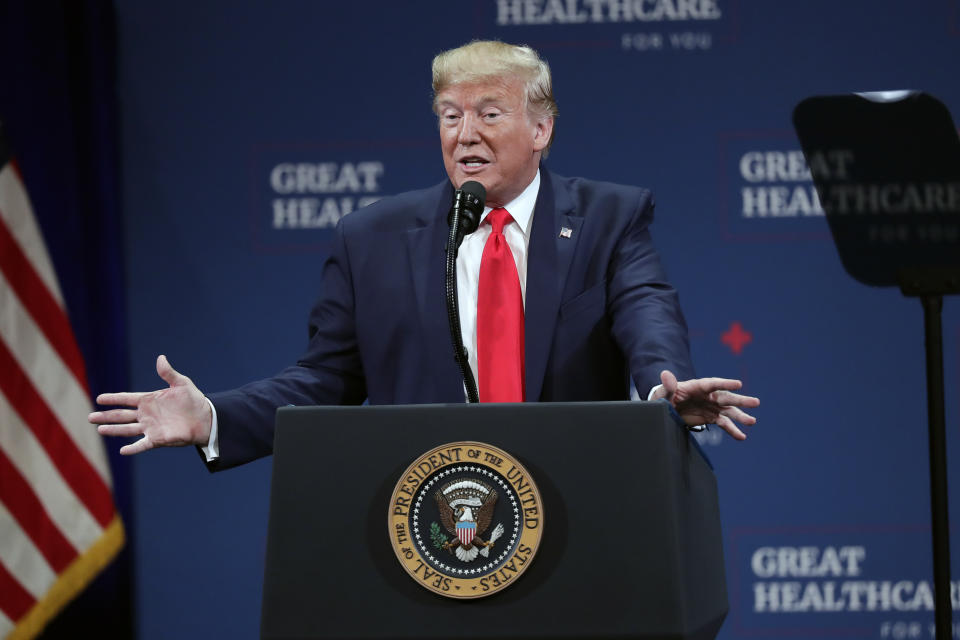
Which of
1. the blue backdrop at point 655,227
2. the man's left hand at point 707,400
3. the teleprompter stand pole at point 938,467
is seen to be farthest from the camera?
the blue backdrop at point 655,227

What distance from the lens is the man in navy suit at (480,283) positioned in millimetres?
1873

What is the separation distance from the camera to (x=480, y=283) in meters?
1.91

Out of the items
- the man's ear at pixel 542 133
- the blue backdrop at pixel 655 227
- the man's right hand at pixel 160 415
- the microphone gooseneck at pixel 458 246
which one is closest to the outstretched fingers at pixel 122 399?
the man's right hand at pixel 160 415

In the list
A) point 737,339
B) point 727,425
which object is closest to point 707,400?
point 727,425

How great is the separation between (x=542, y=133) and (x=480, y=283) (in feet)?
1.30

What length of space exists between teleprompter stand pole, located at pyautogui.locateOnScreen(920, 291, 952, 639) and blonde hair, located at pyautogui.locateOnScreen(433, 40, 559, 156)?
2.71 feet

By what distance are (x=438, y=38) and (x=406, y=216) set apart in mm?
1512

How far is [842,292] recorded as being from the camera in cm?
333

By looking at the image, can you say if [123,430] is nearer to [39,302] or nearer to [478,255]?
[478,255]

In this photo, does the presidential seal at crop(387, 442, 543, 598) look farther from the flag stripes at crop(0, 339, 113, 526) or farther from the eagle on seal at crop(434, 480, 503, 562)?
the flag stripes at crop(0, 339, 113, 526)

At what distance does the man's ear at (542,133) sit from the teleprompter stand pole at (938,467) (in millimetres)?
794

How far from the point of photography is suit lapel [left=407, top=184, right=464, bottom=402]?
1863mm

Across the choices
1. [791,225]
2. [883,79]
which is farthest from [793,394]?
[883,79]

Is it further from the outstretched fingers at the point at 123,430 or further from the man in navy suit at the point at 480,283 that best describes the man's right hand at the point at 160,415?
the man in navy suit at the point at 480,283
